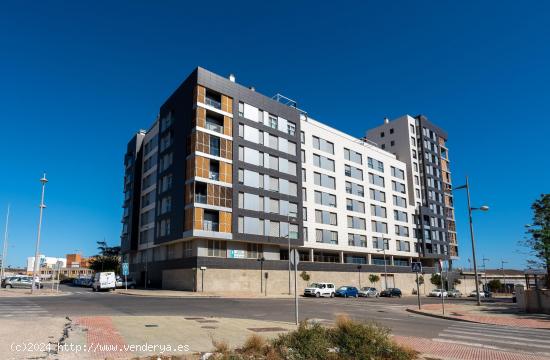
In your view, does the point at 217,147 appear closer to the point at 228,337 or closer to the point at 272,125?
the point at 272,125

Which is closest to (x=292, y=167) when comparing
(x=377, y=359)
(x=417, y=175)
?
(x=417, y=175)

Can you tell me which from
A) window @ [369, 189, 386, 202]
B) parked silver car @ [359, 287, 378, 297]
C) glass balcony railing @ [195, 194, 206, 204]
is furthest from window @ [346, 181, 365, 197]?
glass balcony railing @ [195, 194, 206, 204]

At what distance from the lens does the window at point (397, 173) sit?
259 ft

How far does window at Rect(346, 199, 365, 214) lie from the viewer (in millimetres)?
66838

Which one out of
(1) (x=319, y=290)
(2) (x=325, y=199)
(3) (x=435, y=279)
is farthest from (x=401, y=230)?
(1) (x=319, y=290)

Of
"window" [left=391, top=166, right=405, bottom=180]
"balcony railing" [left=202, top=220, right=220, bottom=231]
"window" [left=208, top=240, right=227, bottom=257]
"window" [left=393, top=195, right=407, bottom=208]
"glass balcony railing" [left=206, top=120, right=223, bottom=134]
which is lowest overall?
"window" [left=208, top=240, right=227, bottom=257]

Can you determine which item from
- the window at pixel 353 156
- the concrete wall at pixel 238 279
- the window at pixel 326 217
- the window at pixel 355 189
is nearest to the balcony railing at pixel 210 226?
the concrete wall at pixel 238 279

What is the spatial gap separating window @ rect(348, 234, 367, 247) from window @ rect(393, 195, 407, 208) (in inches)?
507

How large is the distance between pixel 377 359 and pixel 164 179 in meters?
49.6

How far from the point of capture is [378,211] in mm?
72688

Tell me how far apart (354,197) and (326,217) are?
8.34 meters

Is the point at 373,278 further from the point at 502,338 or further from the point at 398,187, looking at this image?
the point at 502,338

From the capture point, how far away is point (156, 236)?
54.2 metres

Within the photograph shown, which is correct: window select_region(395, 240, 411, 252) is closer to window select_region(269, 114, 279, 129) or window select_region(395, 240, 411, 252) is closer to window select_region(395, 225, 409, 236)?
window select_region(395, 225, 409, 236)
